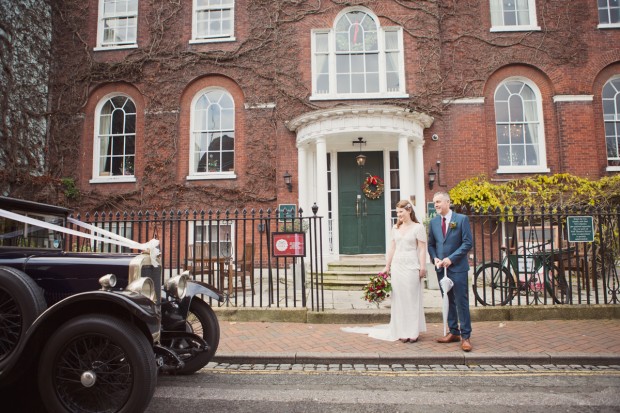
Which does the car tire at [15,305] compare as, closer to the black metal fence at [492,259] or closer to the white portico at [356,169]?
the black metal fence at [492,259]

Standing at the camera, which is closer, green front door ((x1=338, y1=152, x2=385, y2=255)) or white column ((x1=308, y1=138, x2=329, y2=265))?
white column ((x1=308, y1=138, x2=329, y2=265))

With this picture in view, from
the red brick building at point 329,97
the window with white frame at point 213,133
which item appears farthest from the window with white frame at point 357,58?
the window with white frame at point 213,133

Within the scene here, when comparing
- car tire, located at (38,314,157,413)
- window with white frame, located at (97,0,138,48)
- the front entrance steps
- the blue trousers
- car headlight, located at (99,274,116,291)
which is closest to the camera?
car tire, located at (38,314,157,413)

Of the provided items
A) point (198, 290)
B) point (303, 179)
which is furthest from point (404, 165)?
point (198, 290)

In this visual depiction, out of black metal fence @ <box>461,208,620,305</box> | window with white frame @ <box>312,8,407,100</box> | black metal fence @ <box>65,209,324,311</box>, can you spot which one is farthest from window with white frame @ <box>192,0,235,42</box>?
black metal fence @ <box>461,208,620,305</box>

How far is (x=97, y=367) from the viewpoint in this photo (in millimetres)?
2902

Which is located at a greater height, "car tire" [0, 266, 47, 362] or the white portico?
the white portico

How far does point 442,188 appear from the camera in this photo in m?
11.2

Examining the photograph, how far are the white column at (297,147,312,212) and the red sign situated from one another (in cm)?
460

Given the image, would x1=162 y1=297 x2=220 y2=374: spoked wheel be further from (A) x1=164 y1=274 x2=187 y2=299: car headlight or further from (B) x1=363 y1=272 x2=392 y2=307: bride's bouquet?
(B) x1=363 y1=272 x2=392 y2=307: bride's bouquet

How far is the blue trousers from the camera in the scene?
4770 mm

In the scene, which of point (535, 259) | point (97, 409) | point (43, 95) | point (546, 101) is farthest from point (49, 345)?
point (546, 101)

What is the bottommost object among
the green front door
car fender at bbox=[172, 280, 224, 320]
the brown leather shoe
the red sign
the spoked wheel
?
the brown leather shoe

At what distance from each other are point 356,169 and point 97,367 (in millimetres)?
9403
